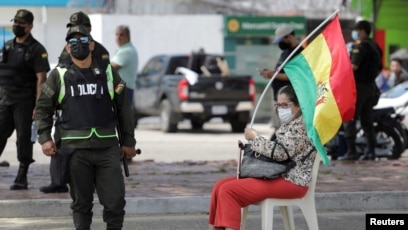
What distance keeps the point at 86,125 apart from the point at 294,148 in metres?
1.57

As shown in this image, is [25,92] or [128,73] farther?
[128,73]

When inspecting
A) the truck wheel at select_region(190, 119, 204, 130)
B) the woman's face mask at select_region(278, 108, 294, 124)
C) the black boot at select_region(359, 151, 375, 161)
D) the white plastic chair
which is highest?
the woman's face mask at select_region(278, 108, 294, 124)

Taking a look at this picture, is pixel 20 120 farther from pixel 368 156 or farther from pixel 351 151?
pixel 368 156

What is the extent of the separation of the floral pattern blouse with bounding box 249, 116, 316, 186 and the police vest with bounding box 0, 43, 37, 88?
3.73 metres

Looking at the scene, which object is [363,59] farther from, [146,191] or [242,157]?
[242,157]

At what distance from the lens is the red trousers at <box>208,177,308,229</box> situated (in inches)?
314

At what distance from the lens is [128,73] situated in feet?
47.6

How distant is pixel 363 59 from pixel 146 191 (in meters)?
4.35

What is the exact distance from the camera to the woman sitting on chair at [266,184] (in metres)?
8.02

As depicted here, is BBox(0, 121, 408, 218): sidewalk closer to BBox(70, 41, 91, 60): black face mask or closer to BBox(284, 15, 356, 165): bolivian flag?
BBox(284, 15, 356, 165): bolivian flag

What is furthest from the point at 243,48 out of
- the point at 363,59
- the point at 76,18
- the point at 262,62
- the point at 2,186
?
the point at 76,18

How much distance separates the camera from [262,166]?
26.6 ft

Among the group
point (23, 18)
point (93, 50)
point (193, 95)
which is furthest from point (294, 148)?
point (193, 95)

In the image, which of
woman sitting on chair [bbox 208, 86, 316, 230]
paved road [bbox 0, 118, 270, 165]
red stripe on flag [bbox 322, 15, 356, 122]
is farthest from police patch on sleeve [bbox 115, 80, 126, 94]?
paved road [bbox 0, 118, 270, 165]
